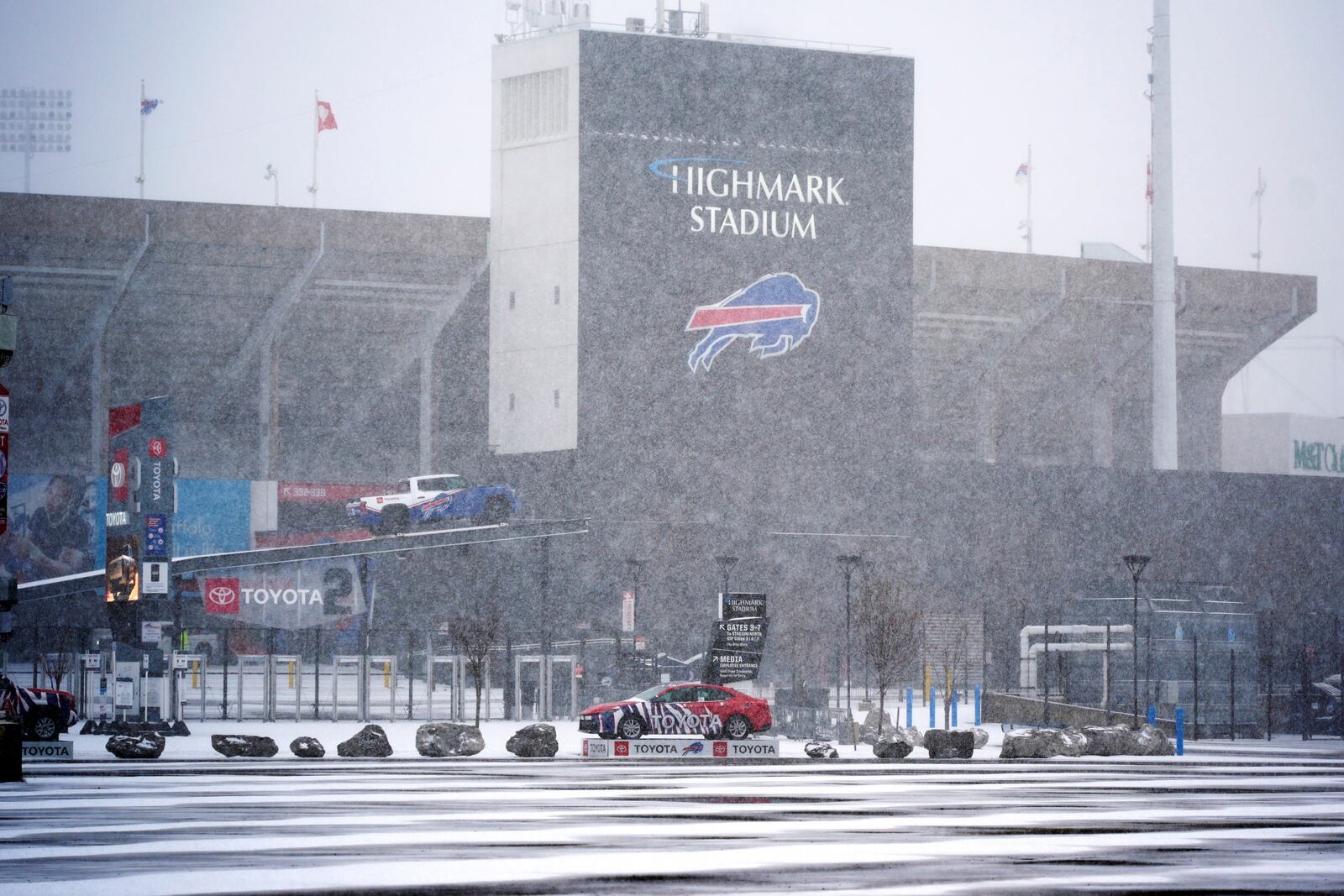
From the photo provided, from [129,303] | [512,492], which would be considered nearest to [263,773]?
[512,492]

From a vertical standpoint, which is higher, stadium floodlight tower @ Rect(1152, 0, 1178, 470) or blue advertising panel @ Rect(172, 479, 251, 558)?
stadium floodlight tower @ Rect(1152, 0, 1178, 470)

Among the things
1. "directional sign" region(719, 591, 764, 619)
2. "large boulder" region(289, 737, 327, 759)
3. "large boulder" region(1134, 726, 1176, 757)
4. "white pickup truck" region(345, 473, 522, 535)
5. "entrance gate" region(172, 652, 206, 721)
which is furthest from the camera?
"white pickup truck" region(345, 473, 522, 535)

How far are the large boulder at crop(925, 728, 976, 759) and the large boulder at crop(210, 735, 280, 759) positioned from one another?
1282 centimetres

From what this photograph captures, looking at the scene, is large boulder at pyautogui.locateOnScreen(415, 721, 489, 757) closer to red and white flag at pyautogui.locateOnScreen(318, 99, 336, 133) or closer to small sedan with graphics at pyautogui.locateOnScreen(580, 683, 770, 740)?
Answer: small sedan with graphics at pyautogui.locateOnScreen(580, 683, 770, 740)

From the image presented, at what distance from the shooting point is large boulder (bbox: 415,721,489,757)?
112 feet

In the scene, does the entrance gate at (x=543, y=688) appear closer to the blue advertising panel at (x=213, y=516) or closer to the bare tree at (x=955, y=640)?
the bare tree at (x=955, y=640)

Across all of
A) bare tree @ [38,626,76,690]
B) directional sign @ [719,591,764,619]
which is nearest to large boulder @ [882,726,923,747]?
directional sign @ [719,591,764,619]

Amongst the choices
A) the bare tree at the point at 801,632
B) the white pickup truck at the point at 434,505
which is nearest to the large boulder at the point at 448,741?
the white pickup truck at the point at 434,505

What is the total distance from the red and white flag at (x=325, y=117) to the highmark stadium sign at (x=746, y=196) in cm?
1653

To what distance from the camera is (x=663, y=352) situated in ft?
230

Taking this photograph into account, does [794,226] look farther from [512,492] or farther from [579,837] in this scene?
[579,837]

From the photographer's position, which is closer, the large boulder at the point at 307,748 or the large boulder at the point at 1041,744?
the large boulder at the point at 307,748

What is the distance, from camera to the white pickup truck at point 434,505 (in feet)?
205

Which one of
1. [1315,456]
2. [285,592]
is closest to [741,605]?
[285,592]
